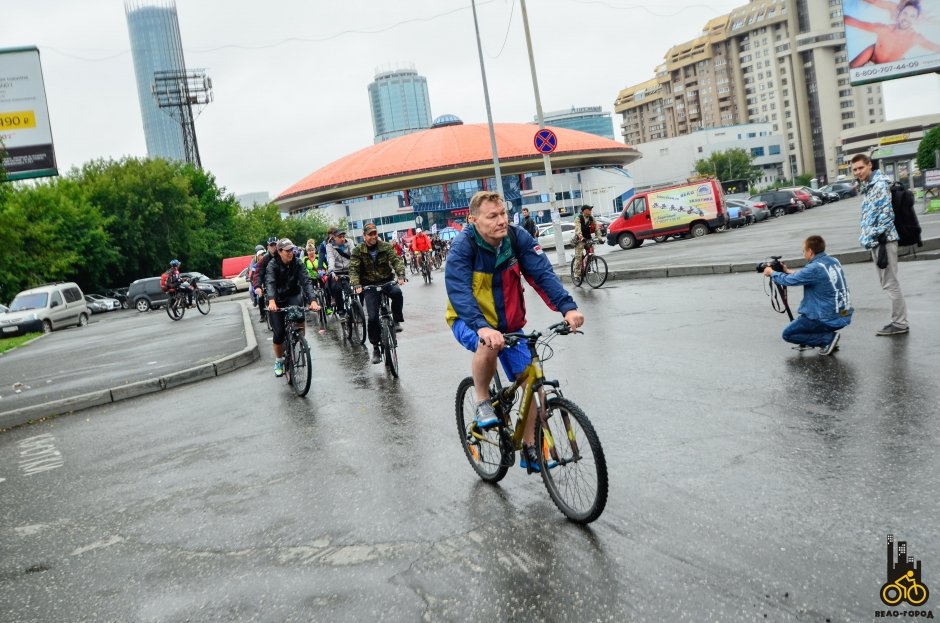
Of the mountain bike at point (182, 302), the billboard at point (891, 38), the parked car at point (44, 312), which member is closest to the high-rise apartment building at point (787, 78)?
the billboard at point (891, 38)

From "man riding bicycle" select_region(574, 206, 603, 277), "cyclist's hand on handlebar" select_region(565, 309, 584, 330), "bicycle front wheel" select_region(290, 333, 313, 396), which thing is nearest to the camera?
"cyclist's hand on handlebar" select_region(565, 309, 584, 330)

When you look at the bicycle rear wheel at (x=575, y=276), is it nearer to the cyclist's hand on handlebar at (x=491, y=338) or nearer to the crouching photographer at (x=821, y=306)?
the crouching photographer at (x=821, y=306)

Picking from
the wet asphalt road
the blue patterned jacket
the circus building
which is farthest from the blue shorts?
the circus building

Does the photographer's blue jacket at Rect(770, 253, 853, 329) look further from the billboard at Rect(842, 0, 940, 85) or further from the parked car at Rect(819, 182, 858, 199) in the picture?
the parked car at Rect(819, 182, 858, 199)

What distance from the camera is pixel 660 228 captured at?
34156mm

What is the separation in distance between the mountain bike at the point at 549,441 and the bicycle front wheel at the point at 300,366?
13.5 ft

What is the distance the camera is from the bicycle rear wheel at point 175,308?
26016 millimetres

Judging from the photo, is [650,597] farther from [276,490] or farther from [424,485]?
[276,490]

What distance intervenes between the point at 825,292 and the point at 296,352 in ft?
18.1

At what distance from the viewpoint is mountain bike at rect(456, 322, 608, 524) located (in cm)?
392

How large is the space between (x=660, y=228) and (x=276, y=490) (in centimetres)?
3067

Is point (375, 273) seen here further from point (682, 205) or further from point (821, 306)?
point (682, 205)

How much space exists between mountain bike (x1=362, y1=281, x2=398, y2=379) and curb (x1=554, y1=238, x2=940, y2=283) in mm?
8269

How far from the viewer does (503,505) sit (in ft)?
14.6
